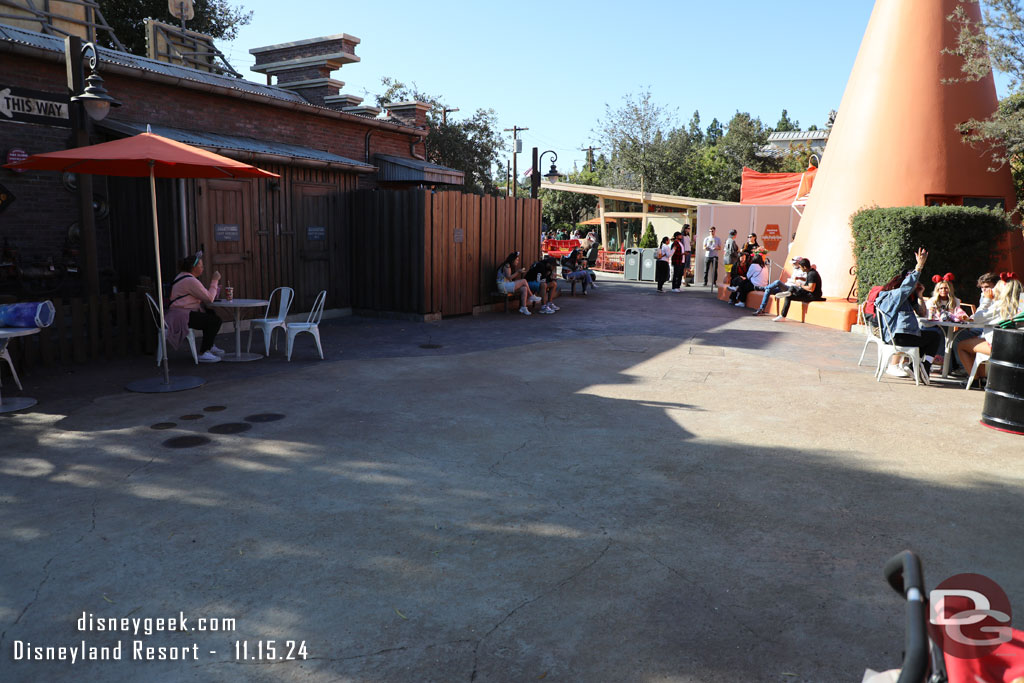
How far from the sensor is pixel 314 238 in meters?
13.1

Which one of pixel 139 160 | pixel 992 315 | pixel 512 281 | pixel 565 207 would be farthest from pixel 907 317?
pixel 565 207

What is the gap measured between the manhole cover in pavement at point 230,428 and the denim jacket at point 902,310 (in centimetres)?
712

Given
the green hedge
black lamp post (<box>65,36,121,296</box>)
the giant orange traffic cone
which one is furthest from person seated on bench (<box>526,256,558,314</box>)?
black lamp post (<box>65,36,121,296</box>)

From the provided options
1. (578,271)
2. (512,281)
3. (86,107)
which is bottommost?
(512,281)

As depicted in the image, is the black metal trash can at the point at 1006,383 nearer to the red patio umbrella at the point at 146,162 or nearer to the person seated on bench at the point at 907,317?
the person seated on bench at the point at 907,317

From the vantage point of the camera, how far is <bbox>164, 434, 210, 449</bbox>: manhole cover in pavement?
18.6ft

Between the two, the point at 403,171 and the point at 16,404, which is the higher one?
the point at 403,171

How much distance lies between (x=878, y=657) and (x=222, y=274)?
34.5 feet

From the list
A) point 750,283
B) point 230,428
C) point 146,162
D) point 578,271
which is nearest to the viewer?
point 230,428

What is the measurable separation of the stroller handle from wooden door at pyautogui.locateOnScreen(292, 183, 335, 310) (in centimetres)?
1225

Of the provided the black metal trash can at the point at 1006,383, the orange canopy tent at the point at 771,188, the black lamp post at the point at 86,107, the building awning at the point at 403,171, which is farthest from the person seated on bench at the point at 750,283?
the black lamp post at the point at 86,107

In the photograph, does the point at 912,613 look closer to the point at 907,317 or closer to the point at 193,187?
the point at 907,317

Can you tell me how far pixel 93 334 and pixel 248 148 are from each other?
3964mm

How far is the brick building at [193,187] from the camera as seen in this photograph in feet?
31.9
